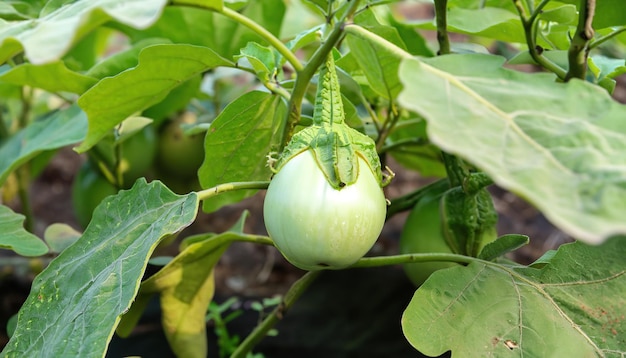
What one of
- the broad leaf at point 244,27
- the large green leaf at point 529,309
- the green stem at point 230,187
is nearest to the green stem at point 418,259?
the large green leaf at point 529,309

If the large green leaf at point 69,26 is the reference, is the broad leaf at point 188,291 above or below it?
below

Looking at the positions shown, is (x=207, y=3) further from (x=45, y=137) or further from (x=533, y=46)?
(x=45, y=137)

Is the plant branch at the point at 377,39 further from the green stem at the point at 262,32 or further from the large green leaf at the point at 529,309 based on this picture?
the large green leaf at the point at 529,309

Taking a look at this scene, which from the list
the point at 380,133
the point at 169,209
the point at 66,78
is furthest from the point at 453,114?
the point at 66,78

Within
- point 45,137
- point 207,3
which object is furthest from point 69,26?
point 45,137

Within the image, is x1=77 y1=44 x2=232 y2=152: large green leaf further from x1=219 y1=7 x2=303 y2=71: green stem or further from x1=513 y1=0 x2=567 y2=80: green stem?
x1=513 y1=0 x2=567 y2=80: green stem
